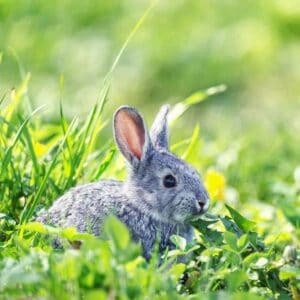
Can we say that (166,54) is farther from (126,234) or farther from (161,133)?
(126,234)

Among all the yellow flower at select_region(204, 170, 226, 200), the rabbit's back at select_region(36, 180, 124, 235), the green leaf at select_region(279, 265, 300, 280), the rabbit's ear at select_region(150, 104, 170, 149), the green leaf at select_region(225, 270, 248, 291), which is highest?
the rabbit's ear at select_region(150, 104, 170, 149)

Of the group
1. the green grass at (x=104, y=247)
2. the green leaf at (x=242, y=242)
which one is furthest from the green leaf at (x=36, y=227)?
the green leaf at (x=242, y=242)

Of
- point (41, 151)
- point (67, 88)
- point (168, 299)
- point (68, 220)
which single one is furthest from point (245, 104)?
point (168, 299)

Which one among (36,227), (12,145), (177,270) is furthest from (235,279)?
(12,145)

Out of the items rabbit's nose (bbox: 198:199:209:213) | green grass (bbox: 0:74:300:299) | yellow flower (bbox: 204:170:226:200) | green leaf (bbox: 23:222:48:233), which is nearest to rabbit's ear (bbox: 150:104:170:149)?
green grass (bbox: 0:74:300:299)

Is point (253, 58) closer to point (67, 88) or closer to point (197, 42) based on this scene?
point (197, 42)

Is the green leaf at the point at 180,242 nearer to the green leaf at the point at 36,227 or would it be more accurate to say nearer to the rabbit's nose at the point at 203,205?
the rabbit's nose at the point at 203,205

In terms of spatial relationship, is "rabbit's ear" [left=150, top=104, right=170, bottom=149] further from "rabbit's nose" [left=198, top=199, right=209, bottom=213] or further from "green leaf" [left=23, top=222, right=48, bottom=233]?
"green leaf" [left=23, top=222, right=48, bottom=233]

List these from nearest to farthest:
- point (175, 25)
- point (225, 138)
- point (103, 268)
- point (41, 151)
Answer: point (103, 268) < point (41, 151) < point (225, 138) < point (175, 25)
